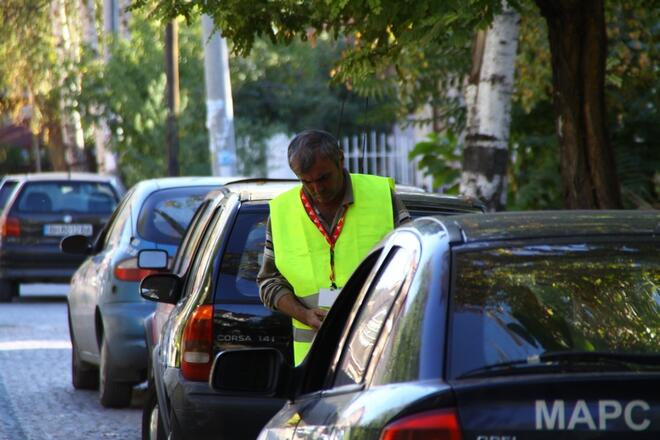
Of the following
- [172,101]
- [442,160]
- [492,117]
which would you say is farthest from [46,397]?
[172,101]

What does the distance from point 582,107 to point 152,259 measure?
296 centimetres

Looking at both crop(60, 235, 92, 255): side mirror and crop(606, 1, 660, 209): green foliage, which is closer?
crop(60, 235, 92, 255): side mirror

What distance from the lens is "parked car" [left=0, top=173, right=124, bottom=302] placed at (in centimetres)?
2008

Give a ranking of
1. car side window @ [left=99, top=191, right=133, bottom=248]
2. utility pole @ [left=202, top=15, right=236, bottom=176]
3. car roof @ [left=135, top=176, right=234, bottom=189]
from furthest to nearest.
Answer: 1. utility pole @ [left=202, top=15, right=236, bottom=176]
2. car side window @ [left=99, top=191, right=133, bottom=248]
3. car roof @ [left=135, top=176, right=234, bottom=189]

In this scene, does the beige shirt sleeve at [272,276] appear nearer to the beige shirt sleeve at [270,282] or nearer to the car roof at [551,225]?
the beige shirt sleeve at [270,282]

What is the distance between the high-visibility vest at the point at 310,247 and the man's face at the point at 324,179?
0.08m

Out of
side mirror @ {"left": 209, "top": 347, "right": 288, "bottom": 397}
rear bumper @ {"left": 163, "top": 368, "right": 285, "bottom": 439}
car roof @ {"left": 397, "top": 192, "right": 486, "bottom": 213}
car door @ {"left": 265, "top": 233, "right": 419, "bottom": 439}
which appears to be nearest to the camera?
car door @ {"left": 265, "top": 233, "right": 419, "bottom": 439}

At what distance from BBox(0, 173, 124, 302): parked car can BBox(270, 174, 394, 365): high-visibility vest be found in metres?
14.4

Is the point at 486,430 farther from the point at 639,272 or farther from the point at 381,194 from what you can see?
the point at 381,194

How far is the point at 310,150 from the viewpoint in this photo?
227 inches

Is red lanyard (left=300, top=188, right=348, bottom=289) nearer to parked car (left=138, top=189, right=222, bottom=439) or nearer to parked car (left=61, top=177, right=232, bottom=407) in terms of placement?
parked car (left=138, top=189, right=222, bottom=439)

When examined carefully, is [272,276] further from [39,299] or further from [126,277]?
[39,299]

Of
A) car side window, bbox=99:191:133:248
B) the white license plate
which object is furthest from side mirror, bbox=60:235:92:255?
the white license plate

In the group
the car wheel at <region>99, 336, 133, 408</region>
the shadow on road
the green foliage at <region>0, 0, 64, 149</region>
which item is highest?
the green foliage at <region>0, 0, 64, 149</region>
